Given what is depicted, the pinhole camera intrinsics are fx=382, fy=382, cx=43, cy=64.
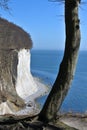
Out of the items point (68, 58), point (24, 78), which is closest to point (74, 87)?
point (24, 78)

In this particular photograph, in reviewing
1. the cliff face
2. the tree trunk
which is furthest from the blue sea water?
the cliff face

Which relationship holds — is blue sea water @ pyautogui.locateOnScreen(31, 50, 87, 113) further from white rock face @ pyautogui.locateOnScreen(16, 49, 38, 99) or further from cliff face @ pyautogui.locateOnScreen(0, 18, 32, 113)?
cliff face @ pyautogui.locateOnScreen(0, 18, 32, 113)

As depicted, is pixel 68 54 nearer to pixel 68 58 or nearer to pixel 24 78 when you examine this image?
pixel 68 58

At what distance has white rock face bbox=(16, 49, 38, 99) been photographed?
36.8 meters

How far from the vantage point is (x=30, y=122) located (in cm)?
536

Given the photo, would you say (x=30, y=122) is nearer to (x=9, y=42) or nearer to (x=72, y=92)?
(x=9, y=42)

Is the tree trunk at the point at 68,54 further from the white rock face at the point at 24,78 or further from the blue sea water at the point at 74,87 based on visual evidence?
the white rock face at the point at 24,78

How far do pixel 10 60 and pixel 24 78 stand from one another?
7.27m

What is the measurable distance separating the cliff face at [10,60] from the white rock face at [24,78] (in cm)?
107

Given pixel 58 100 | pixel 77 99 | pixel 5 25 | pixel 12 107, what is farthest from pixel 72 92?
pixel 58 100

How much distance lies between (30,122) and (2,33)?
2933 centimetres

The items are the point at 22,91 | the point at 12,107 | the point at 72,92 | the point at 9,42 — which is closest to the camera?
the point at 12,107

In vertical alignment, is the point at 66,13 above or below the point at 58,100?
above

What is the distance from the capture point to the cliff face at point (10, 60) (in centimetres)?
2888
